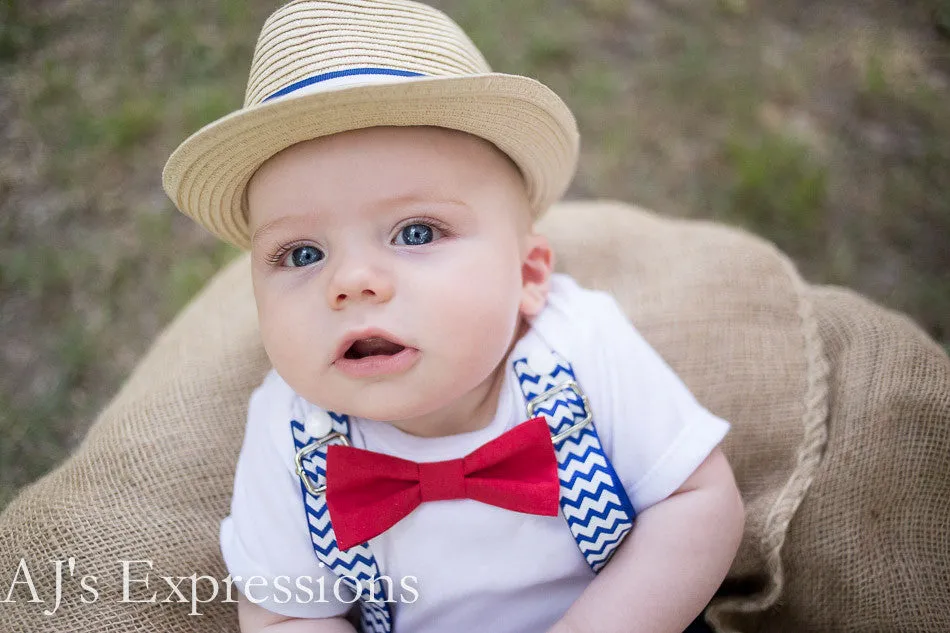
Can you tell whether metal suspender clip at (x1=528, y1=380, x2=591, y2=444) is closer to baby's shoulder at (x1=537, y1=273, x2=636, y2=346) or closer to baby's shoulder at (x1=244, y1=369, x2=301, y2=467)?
baby's shoulder at (x1=537, y1=273, x2=636, y2=346)

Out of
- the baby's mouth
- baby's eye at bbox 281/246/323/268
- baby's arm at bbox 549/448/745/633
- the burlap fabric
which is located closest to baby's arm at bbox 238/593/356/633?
A: the burlap fabric

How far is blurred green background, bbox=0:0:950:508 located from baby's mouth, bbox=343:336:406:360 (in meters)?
1.49

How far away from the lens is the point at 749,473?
164 cm

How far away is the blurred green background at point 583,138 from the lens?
2.57 m

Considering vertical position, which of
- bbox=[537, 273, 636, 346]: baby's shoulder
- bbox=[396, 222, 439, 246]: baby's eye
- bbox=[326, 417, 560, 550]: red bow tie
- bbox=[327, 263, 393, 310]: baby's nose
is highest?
bbox=[396, 222, 439, 246]: baby's eye

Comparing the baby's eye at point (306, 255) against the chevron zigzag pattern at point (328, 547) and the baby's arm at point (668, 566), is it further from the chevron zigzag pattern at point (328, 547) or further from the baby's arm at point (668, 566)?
the baby's arm at point (668, 566)

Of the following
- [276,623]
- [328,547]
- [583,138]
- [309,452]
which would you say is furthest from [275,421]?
[583,138]

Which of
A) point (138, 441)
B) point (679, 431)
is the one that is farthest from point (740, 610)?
point (138, 441)

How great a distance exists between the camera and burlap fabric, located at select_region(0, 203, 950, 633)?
148cm

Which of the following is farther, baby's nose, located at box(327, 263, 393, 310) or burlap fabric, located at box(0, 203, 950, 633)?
burlap fabric, located at box(0, 203, 950, 633)

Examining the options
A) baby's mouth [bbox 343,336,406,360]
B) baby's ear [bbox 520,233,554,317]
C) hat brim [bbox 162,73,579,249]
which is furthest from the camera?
baby's ear [bbox 520,233,554,317]

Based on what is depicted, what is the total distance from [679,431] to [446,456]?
0.40 metres

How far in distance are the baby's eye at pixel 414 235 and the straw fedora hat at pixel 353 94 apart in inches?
6.1

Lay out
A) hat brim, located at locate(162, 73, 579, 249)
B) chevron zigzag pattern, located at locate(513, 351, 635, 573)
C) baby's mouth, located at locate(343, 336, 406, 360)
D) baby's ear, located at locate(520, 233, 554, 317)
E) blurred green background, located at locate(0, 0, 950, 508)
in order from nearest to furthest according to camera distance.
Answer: hat brim, located at locate(162, 73, 579, 249)
baby's mouth, located at locate(343, 336, 406, 360)
chevron zigzag pattern, located at locate(513, 351, 635, 573)
baby's ear, located at locate(520, 233, 554, 317)
blurred green background, located at locate(0, 0, 950, 508)
